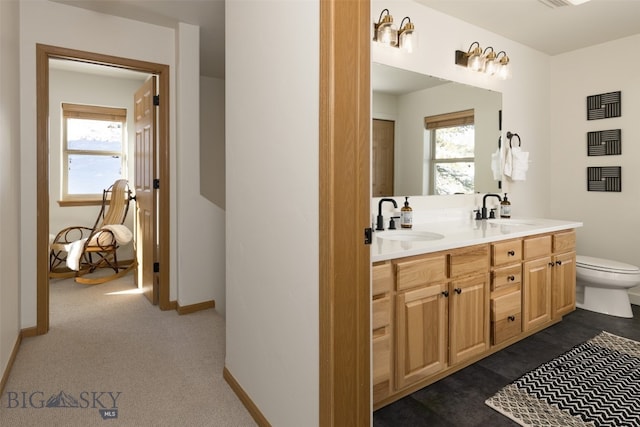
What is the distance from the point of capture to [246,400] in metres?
1.84

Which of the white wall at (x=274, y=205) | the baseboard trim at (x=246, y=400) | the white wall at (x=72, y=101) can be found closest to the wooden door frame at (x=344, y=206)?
the white wall at (x=274, y=205)

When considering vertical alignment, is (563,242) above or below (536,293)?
above

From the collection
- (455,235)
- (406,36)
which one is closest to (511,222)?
(455,235)

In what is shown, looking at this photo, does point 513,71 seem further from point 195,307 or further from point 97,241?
point 97,241

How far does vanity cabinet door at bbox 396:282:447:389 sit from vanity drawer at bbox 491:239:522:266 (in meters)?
0.50

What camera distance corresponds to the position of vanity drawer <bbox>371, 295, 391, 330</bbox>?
172 centimetres

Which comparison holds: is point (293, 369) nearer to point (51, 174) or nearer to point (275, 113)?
point (275, 113)

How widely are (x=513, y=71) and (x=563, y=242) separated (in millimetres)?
1635

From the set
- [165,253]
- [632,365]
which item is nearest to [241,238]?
[165,253]

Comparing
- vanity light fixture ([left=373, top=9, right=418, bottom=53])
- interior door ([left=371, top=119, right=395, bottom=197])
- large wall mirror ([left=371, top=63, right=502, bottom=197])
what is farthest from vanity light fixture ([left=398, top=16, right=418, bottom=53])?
interior door ([left=371, top=119, right=395, bottom=197])

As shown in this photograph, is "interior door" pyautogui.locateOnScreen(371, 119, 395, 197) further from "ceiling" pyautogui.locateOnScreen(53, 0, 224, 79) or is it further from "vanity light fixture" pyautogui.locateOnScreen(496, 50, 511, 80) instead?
"ceiling" pyautogui.locateOnScreen(53, 0, 224, 79)

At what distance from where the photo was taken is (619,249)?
135 inches

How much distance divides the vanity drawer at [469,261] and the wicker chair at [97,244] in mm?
3426

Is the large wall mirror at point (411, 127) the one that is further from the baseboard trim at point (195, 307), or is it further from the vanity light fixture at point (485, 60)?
the baseboard trim at point (195, 307)
